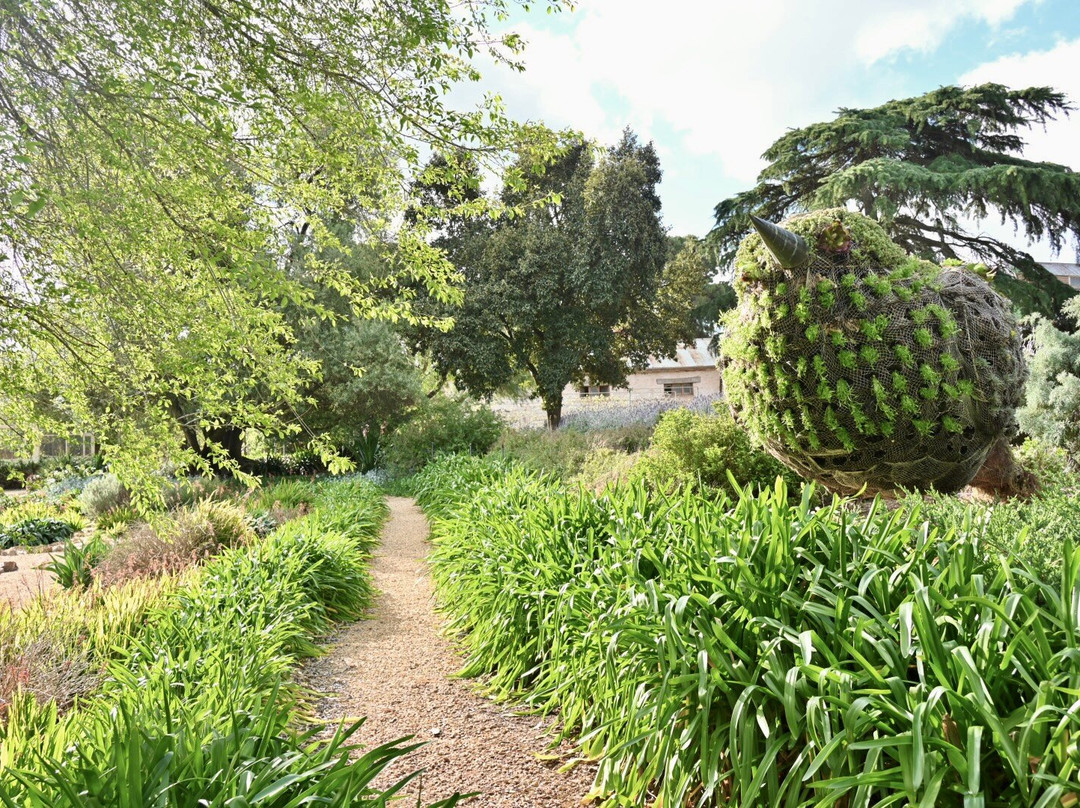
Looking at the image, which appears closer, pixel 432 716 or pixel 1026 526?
pixel 1026 526

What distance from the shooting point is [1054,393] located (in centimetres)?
868

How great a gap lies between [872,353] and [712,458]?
235 cm

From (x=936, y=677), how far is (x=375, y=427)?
51.2 ft

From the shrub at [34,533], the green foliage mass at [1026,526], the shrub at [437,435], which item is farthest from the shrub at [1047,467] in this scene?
the shrub at [34,533]

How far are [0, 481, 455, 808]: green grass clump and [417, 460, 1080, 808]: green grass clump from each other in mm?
936

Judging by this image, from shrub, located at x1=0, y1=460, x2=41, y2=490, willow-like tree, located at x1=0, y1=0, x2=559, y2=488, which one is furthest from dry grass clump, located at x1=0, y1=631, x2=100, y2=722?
shrub, located at x1=0, y1=460, x2=41, y2=490

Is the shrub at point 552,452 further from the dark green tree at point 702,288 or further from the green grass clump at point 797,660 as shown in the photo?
the dark green tree at point 702,288

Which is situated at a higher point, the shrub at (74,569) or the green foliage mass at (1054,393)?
the green foliage mass at (1054,393)

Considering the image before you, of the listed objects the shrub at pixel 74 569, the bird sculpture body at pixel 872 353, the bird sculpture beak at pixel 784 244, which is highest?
the bird sculpture beak at pixel 784 244

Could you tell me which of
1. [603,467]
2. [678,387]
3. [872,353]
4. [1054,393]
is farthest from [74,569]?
[678,387]

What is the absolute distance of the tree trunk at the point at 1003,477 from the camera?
5.41 meters

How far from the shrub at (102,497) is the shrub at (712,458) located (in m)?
8.77

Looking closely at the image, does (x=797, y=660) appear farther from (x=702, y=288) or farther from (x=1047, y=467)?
(x=702, y=288)

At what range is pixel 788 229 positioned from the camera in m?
4.91
